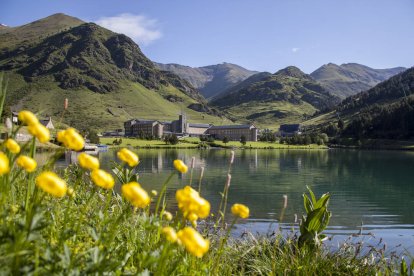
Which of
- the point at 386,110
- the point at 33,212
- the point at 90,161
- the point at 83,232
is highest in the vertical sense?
the point at 386,110

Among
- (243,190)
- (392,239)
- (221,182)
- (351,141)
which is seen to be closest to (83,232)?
(392,239)

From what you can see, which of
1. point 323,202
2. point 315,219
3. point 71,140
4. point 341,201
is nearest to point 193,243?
point 71,140

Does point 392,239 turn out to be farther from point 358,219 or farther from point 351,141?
point 351,141

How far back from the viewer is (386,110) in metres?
172

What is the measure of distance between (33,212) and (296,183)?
41.0 m

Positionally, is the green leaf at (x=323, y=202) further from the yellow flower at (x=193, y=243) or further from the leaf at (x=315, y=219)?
the yellow flower at (x=193, y=243)

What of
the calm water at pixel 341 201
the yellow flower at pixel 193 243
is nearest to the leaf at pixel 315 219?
the yellow flower at pixel 193 243

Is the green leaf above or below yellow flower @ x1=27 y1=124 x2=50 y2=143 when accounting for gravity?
below

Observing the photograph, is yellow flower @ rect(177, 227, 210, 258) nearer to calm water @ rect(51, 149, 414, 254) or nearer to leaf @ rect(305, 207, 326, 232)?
leaf @ rect(305, 207, 326, 232)

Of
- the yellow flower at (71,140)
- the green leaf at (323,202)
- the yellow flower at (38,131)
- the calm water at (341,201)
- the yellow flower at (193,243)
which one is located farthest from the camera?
the calm water at (341,201)

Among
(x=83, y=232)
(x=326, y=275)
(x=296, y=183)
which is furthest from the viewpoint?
(x=296, y=183)

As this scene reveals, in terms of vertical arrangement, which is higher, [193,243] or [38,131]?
[38,131]

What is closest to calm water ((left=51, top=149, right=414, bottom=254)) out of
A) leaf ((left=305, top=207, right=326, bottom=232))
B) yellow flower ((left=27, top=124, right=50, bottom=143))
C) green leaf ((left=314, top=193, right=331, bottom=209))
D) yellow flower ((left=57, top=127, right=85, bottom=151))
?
leaf ((left=305, top=207, right=326, bottom=232))

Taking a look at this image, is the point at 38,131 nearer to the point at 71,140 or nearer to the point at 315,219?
the point at 71,140
